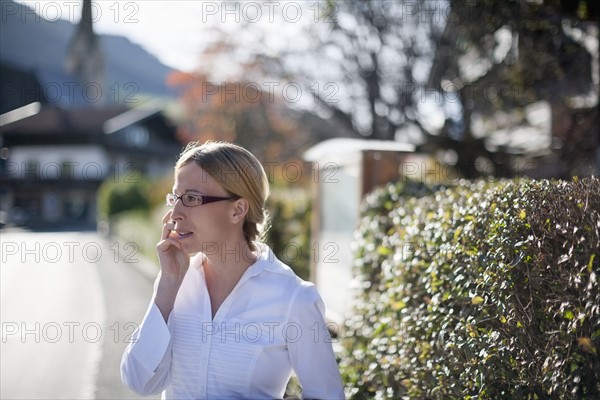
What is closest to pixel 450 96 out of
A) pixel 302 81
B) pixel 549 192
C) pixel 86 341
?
pixel 302 81

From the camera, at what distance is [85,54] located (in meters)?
12.3

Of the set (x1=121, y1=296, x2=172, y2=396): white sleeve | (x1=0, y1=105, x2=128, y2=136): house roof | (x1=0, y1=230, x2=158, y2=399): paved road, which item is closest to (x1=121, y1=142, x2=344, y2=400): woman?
(x1=121, y1=296, x2=172, y2=396): white sleeve

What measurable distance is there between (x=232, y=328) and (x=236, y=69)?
21370 millimetres

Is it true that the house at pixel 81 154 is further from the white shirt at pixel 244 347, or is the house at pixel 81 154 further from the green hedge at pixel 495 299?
the white shirt at pixel 244 347

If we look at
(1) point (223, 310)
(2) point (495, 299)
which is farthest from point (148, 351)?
(2) point (495, 299)

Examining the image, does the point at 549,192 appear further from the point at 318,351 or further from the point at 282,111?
the point at 282,111

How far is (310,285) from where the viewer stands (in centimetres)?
280

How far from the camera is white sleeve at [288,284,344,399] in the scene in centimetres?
268

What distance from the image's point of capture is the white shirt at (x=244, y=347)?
271 centimetres

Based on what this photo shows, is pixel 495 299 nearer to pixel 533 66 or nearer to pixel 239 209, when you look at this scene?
pixel 239 209

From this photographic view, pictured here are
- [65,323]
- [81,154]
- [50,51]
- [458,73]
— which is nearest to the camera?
→ [65,323]

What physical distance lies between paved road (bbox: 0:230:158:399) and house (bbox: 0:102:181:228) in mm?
22275

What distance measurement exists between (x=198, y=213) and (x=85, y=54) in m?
10.3

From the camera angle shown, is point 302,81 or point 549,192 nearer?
point 549,192
